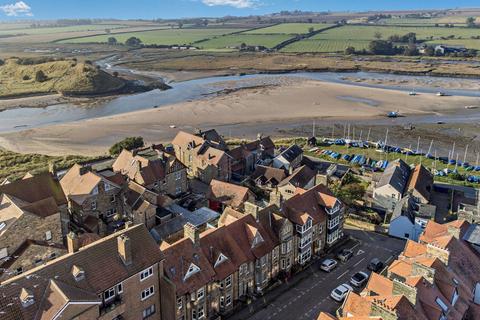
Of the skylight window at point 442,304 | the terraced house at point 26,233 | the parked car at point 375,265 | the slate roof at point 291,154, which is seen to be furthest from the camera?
the slate roof at point 291,154

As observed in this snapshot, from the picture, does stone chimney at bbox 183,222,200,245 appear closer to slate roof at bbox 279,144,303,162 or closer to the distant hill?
slate roof at bbox 279,144,303,162

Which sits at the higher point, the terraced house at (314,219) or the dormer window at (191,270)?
the dormer window at (191,270)

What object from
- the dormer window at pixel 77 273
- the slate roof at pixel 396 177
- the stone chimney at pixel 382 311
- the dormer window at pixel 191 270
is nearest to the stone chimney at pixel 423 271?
the stone chimney at pixel 382 311

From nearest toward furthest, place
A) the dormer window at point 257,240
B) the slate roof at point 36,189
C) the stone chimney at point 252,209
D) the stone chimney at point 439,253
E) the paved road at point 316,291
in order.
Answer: the stone chimney at point 439,253 → the paved road at point 316,291 → the dormer window at point 257,240 → the stone chimney at point 252,209 → the slate roof at point 36,189

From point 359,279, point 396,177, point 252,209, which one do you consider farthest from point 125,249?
point 396,177

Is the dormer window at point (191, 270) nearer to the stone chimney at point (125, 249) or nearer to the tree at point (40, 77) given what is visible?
the stone chimney at point (125, 249)

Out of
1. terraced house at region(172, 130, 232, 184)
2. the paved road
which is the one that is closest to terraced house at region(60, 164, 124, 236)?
the paved road

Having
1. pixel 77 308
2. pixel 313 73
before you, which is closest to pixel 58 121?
pixel 77 308
